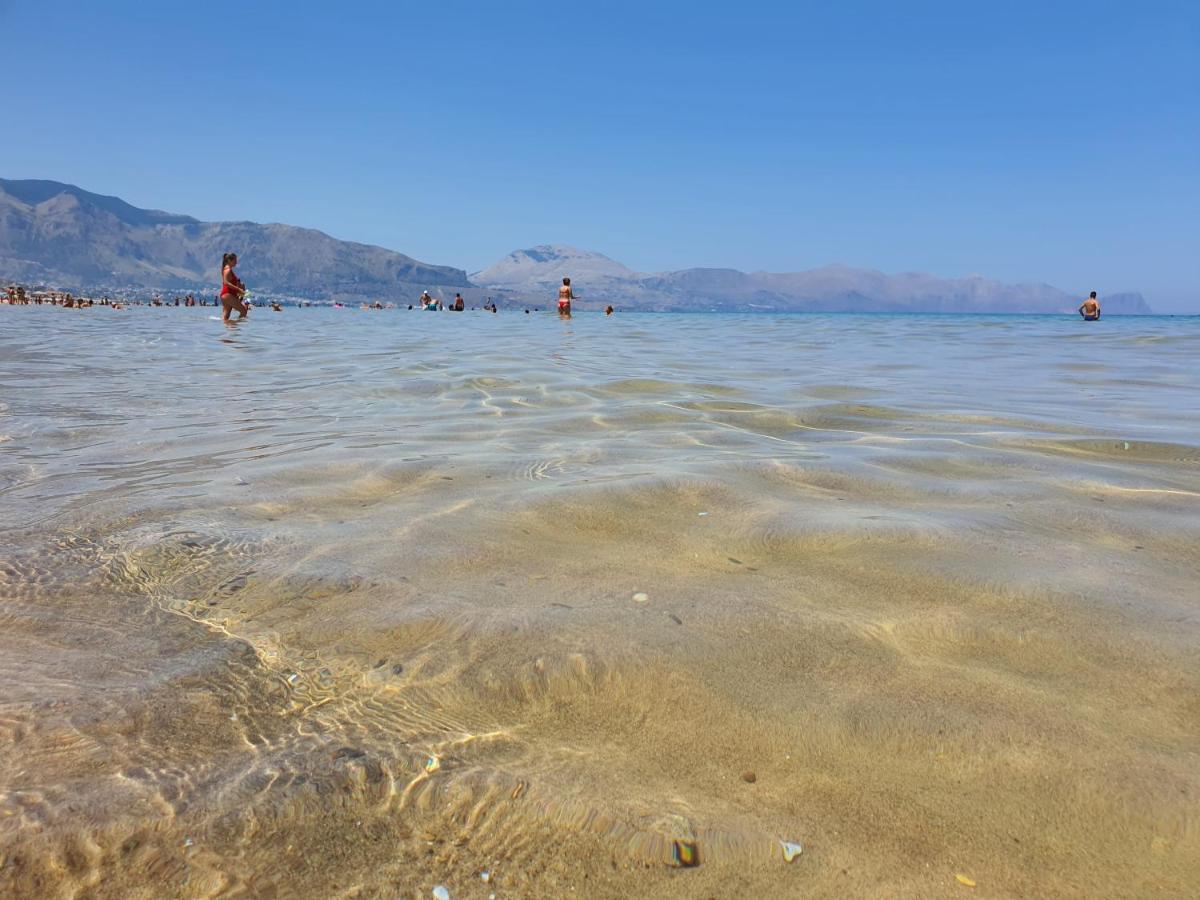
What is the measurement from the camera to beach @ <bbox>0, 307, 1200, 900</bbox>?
1205 mm

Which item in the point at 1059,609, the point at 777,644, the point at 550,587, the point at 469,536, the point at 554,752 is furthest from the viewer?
the point at 469,536

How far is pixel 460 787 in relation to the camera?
136 centimetres

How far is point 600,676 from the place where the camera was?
1.72m

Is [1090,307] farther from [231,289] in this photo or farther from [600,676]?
[600,676]

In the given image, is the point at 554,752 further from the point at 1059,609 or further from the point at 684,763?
the point at 1059,609

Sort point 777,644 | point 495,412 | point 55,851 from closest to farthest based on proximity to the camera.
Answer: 1. point 55,851
2. point 777,644
3. point 495,412

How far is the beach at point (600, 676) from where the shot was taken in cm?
121

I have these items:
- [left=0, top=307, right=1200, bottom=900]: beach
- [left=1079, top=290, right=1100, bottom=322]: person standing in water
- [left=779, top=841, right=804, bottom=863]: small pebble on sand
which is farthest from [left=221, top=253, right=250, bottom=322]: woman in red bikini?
[left=1079, top=290, right=1100, bottom=322]: person standing in water

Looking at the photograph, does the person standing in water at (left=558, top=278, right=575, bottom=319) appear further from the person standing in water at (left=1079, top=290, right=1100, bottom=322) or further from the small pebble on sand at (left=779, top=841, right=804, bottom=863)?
the small pebble on sand at (left=779, top=841, right=804, bottom=863)

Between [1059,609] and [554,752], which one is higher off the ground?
[1059,609]

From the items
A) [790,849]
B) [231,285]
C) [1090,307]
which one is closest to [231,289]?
[231,285]

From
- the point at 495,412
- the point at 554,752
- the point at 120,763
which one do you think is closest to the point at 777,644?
the point at 554,752

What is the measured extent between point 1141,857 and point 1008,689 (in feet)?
1.56

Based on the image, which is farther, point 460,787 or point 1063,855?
point 460,787
